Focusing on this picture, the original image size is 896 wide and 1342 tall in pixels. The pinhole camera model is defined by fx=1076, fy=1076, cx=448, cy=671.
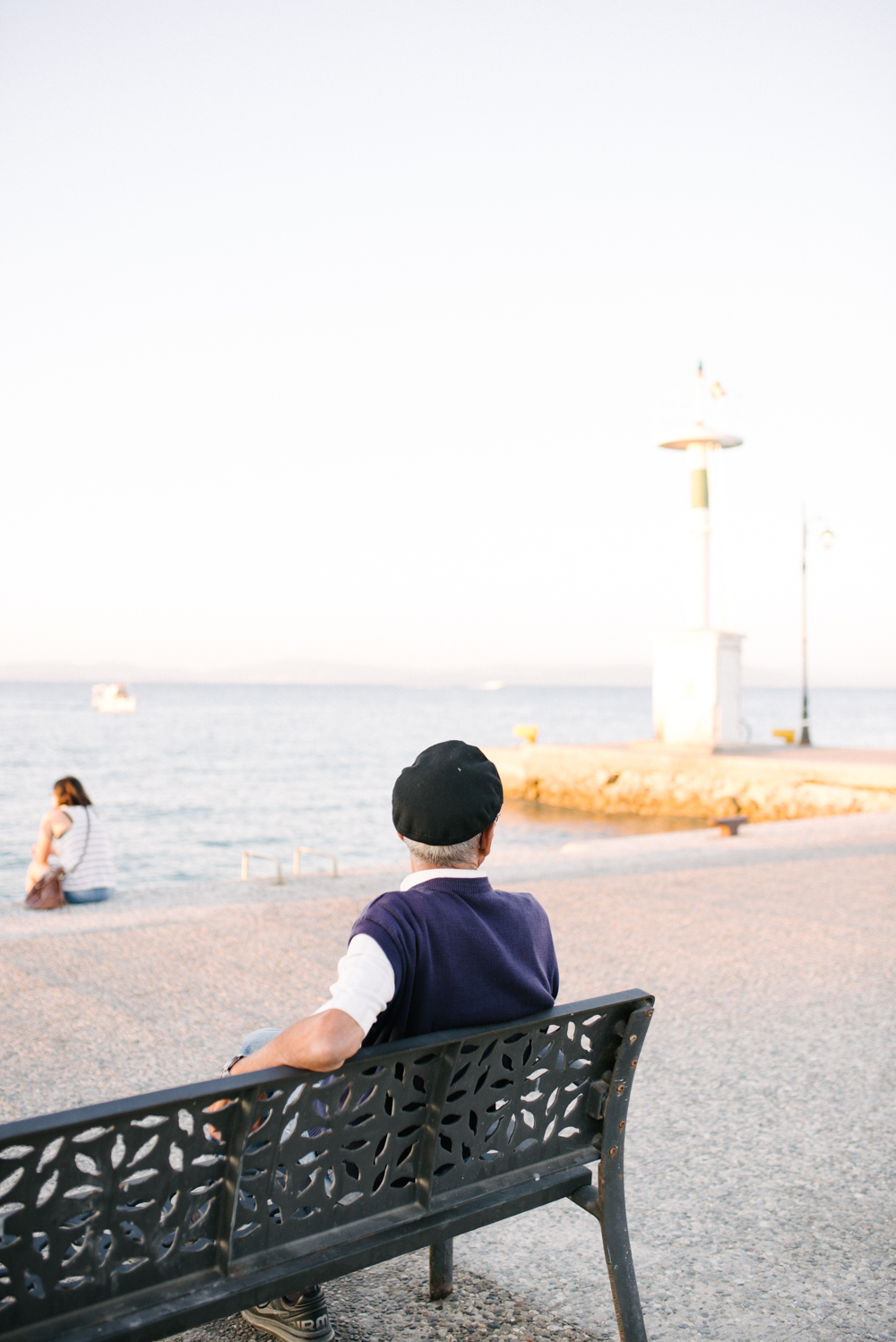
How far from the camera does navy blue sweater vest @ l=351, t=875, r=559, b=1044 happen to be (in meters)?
2.22

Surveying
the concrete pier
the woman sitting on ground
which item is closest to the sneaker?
the woman sitting on ground

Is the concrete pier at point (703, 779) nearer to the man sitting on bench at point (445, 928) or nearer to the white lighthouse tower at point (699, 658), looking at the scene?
the white lighthouse tower at point (699, 658)

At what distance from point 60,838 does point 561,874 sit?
4354 mm

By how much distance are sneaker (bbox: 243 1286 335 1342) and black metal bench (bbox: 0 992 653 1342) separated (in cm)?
46

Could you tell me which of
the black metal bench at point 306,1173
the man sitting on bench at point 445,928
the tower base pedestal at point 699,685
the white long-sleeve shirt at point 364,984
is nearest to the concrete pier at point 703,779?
the tower base pedestal at point 699,685

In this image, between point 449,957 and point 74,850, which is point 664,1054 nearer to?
point 449,957

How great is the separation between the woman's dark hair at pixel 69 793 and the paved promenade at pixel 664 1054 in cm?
92

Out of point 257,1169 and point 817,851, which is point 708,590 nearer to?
point 817,851

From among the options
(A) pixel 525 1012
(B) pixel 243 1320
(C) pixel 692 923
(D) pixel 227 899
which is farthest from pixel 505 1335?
(D) pixel 227 899

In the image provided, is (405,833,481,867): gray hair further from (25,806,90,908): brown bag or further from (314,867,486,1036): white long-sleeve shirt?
(25,806,90,908): brown bag

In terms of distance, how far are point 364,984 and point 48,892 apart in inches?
286

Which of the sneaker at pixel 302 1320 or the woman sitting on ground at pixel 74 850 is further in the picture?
the woman sitting on ground at pixel 74 850

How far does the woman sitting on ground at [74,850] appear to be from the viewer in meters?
8.70

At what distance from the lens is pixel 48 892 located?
861 cm
